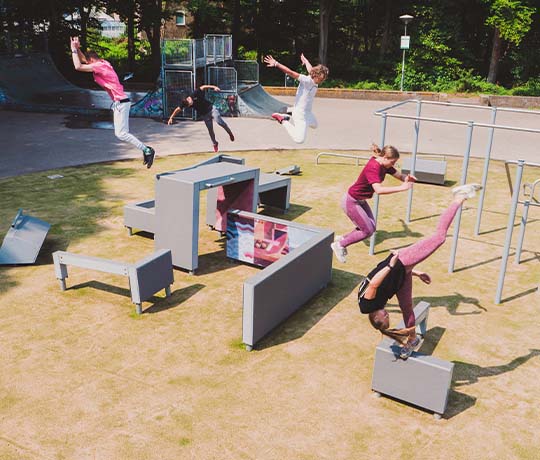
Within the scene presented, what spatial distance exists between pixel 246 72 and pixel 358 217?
64.7 ft

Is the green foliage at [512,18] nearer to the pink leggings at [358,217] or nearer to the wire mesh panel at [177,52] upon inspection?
the wire mesh panel at [177,52]

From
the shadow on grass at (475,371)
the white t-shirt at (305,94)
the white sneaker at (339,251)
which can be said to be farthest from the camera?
the white t-shirt at (305,94)

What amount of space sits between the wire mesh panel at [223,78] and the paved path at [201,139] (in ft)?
5.13

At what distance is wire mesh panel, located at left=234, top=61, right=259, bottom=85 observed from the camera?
25703 millimetres

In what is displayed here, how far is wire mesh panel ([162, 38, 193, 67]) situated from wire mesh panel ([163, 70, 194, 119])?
472 mm

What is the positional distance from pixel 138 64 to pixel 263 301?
3464 cm

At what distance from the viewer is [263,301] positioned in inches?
257

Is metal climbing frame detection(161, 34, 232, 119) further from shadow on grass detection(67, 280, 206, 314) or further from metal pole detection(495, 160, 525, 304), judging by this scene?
metal pole detection(495, 160, 525, 304)

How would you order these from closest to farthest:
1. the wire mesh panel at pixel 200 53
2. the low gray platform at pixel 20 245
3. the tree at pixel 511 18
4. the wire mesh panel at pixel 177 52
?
the low gray platform at pixel 20 245 < the wire mesh panel at pixel 177 52 < the wire mesh panel at pixel 200 53 < the tree at pixel 511 18

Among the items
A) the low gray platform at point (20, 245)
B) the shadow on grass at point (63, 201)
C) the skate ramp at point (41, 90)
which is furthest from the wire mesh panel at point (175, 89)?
the low gray platform at point (20, 245)

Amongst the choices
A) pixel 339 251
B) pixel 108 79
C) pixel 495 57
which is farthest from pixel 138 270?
pixel 495 57

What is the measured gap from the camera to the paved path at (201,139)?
53.5ft

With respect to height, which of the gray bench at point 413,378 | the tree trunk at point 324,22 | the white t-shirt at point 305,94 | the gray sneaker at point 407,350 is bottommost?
the gray bench at point 413,378

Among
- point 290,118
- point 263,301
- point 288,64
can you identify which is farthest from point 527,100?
point 263,301
